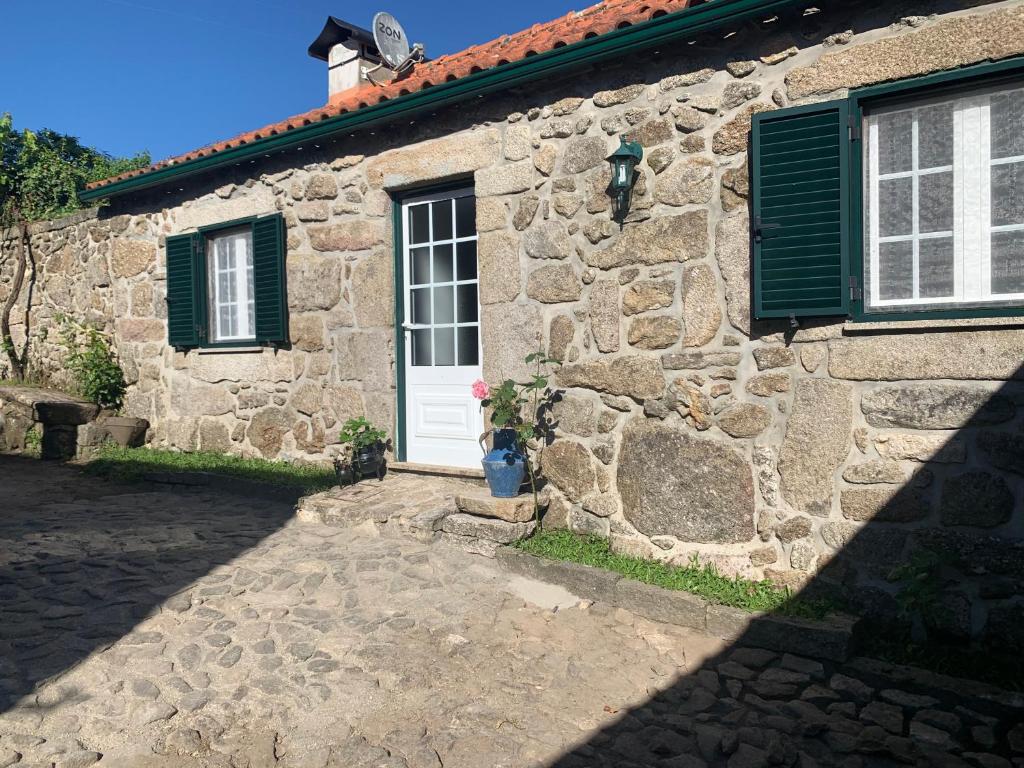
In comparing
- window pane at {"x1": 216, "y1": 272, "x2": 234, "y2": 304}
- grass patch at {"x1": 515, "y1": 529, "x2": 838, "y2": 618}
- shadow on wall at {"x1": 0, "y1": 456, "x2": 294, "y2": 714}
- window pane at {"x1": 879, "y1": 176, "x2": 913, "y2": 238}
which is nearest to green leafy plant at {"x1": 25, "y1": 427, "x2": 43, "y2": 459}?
shadow on wall at {"x1": 0, "y1": 456, "x2": 294, "y2": 714}

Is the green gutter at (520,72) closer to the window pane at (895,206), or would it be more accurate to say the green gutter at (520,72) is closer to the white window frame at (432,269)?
the white window frame at (432,269)

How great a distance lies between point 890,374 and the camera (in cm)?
375

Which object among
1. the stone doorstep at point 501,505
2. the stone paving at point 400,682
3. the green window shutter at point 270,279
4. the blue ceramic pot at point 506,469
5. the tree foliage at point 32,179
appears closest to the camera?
the stone paving at point 400,682

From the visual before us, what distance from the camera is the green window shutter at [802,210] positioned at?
3893 millimetres

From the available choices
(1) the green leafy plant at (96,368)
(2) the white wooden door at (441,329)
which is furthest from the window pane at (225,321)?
(2) the white wooden door at (441,329)

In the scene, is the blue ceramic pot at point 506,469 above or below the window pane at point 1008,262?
below

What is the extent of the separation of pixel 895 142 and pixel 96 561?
16.1 ft

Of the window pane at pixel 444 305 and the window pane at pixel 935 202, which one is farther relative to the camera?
the window pane at pixel 444 305

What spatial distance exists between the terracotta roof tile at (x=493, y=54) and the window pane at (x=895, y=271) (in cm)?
176

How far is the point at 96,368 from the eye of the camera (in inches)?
318

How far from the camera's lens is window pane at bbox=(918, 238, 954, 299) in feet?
12.3

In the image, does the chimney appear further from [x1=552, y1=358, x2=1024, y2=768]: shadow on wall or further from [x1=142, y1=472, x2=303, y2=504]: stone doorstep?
[x1=552, y1=358, x2=1024, y2=768]: shadow on wall

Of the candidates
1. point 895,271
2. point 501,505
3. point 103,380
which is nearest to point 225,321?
point 103,380

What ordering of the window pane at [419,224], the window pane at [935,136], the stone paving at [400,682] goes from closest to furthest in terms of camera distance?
the stone paving at [400,682] → the window pane at [935,136] → the window pane at [419,224]
